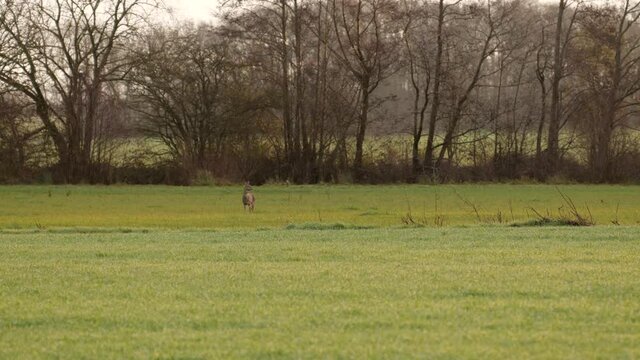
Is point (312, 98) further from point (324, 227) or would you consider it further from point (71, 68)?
point (324, 227)

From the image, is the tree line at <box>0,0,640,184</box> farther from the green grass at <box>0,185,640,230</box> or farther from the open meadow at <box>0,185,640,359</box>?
the open meadow at <box>0,185,640,359</box>

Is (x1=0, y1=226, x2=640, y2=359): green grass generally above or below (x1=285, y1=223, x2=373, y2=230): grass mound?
below

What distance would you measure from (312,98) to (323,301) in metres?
41.1

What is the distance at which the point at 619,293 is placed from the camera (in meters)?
10.2

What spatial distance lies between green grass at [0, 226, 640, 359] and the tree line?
31.9 m

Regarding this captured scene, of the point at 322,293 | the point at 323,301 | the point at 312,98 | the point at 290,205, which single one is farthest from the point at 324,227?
the point at 312,98

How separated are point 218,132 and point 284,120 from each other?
323 centimetres

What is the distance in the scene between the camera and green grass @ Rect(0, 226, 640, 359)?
7695mm

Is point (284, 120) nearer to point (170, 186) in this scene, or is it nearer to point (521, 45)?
point (170, 186)

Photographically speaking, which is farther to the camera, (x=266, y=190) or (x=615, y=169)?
(x=615, y=169)

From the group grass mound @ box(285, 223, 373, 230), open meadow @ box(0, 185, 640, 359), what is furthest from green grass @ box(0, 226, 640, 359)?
grass mound @ box(285, 223, 373, 230)

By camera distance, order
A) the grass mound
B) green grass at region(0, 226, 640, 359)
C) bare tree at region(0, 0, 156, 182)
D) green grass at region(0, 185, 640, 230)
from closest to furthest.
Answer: green grass at region(0, 226, 640, 359), the grass mound, green grass at region(0, 185, 640, 230), bare tree at region(0, 0, 156, 182)

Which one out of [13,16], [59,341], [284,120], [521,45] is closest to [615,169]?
[521,45]

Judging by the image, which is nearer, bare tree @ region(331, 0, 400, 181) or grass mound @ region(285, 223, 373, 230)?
grass mound @ region(285, 223, 373, 230)
